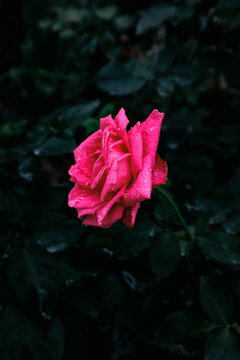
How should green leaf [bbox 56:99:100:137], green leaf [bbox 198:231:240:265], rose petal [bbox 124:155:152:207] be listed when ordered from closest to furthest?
rose petal [bbox 124:155:152:207] → green leaf [bbox 198:231:240:265] → green leaf [bbox 56:99:100:137]

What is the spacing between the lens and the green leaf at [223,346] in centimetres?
66

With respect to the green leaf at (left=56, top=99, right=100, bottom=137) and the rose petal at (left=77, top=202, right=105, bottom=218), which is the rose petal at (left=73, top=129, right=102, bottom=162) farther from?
the green leaf at (left=56, top=99, right=100, bottom=137)

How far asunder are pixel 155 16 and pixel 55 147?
65cm

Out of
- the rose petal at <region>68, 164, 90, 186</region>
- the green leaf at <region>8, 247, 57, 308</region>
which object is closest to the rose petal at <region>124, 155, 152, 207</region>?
the rose petal at <region>68, 164, 90, 186</region>

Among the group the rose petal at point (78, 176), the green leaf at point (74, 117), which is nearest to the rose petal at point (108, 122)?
the rose petal at point (78, 176)

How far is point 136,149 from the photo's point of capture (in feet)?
1.56

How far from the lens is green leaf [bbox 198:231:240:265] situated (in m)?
0.67

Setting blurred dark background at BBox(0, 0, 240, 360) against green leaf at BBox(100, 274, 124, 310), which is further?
green leaf at BBox(100, 274, 124, 310)

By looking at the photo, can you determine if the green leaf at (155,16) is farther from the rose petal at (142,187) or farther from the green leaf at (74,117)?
the rose petal at (142,187)

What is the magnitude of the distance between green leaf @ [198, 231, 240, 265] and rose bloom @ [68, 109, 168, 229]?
0.29 metres

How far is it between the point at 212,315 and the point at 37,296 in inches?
18.0

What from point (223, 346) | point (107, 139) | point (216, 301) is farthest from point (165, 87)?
point (223, 346)

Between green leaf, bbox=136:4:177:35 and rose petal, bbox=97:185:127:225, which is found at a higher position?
→ green leaf, bbox=136:4:177:35

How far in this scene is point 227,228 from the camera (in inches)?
30.1
